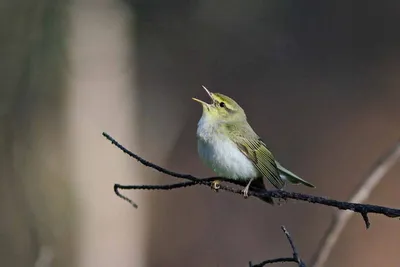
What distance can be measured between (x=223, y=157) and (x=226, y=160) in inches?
0.5

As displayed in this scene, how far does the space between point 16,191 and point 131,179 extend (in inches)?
27.2

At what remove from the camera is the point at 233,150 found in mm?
1629

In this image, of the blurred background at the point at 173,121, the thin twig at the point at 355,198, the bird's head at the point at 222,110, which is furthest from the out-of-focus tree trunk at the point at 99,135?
the thin twig at the point at 355,198

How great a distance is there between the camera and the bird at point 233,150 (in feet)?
5.06

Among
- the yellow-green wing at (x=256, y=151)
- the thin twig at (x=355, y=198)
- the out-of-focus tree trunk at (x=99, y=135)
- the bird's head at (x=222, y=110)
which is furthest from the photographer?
the out-of-focus tree trunk at (x=99, y=135)

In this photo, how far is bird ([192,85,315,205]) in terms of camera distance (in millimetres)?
1543

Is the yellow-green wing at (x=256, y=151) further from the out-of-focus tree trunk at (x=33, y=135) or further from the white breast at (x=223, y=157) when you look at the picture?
the out-of-focus tree trunk at (x=33, y=135)

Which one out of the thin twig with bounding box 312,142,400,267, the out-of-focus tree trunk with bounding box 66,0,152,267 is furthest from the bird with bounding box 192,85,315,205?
the out-of-focus tree trunk with bounding box 66,0,152,267

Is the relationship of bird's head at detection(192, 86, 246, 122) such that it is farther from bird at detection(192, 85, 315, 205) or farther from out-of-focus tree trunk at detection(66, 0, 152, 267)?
out-of-focus tree trunk at detection(66, 0, 152, 267)

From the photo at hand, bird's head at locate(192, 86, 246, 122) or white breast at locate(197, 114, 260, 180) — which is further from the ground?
bird's head at locate(192, 86, 246, 122)

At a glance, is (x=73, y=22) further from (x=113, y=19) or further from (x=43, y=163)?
(x=43, y=163)

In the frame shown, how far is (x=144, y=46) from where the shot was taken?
573 centimetres

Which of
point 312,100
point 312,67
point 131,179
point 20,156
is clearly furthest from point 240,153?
point 312,67

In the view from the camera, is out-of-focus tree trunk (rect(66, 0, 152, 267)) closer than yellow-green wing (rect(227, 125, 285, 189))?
No
